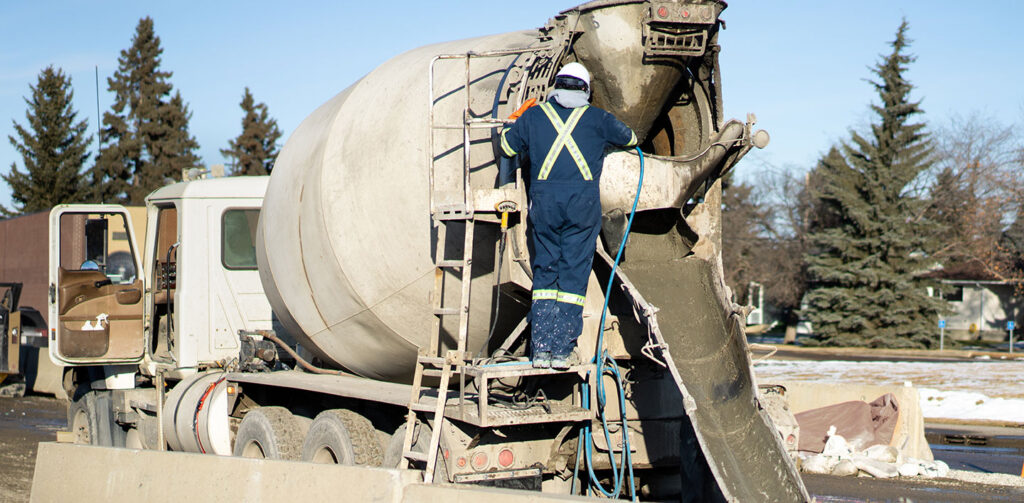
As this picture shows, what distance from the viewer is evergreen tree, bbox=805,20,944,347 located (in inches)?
1491

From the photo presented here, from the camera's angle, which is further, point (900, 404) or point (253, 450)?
point (900, 404)

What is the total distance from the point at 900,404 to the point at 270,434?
278 inches

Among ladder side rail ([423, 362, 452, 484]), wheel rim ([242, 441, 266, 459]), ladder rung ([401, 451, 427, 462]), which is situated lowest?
wheel rim ([242, 441, 266, 459])

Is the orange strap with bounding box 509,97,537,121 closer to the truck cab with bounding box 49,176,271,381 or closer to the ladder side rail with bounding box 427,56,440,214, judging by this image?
the ladder side rail with bounding box 427,56,440,214

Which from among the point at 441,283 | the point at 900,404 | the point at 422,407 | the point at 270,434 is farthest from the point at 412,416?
the point at 900,404

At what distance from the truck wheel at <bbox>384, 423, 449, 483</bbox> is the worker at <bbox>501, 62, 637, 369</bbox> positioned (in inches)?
30.8

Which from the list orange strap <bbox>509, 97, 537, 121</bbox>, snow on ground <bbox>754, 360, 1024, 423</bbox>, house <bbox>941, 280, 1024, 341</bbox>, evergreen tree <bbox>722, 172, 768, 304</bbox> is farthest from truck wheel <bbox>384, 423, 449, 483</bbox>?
house <bbox>941, 280, 1024, 341</bbox>

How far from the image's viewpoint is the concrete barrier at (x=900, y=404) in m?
11.7

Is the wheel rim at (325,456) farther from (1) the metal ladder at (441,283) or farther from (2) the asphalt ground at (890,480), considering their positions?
(2) the asphalt ground at (890,480)

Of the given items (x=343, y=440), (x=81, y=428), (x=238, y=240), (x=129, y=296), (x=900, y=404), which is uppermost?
(x=238, y=240)

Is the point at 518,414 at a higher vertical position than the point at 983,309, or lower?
higher

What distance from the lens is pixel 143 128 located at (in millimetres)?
47688

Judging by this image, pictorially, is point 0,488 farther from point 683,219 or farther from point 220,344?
point 683,219

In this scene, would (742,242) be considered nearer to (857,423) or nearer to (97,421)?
(857,423)
